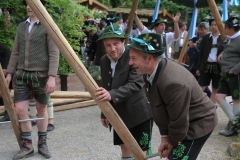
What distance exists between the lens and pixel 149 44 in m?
3.28

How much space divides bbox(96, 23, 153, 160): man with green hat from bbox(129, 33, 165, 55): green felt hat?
0.71 m

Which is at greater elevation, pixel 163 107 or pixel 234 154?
pixel 163 107

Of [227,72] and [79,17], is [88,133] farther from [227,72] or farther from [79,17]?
[79,17]

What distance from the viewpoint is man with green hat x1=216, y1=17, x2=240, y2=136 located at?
21.0ft

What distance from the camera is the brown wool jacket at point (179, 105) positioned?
3121 millimetres

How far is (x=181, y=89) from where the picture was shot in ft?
10.2

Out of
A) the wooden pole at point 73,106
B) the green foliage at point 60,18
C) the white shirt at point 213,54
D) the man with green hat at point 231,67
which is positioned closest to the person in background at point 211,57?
the white shirt at point 213,54

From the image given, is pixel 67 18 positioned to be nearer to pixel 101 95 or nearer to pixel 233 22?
pixel 233 22

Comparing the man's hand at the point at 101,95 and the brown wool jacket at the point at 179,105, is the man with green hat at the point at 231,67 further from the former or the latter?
the man's hand at the point at 101,95

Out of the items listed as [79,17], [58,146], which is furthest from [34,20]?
[79,17]

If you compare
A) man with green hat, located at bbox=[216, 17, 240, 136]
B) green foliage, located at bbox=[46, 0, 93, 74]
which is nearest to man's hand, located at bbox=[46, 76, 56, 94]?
man with green hat, located at bbox=[216, 17, 240, 136]

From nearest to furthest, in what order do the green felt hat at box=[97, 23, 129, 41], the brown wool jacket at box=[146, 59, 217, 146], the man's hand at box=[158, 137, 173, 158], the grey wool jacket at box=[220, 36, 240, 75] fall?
the brown wool jacket at box=[146, 59, 217, 146] < the man's hand at box=[158, 137, 173, 158] < the green felt hat at box=[97, 23, 129, 41] < the grey wool jacket at box=[220, 36, 240, 75]

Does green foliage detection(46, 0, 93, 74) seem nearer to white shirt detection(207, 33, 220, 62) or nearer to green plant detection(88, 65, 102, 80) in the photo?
green plant detection(88, 65, 102, 80)

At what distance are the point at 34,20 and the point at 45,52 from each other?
40cm
